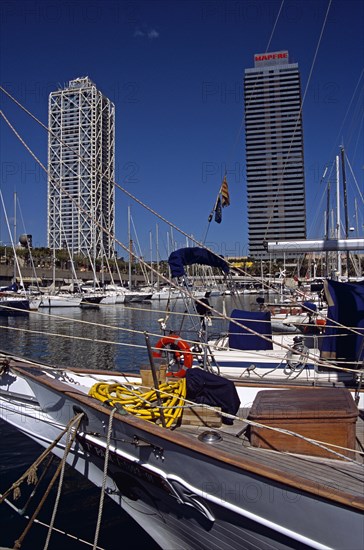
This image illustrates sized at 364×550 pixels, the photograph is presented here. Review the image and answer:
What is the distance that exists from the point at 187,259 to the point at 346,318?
11.0 feet

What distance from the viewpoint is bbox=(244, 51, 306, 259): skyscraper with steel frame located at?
4506cm

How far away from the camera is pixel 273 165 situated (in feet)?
152

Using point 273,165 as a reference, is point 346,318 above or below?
below

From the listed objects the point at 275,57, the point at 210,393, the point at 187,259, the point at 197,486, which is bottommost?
the point at 197,486

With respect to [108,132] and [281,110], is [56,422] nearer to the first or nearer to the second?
[281,110]

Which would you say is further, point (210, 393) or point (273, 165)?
point (273, 165)

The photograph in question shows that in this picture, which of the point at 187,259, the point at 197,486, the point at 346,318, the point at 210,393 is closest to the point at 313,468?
the point at 197,486

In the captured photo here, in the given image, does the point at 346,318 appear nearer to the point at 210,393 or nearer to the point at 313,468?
the point at 210,393

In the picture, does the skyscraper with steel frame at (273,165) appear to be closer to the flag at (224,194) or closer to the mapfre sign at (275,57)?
the flag at (224,194)

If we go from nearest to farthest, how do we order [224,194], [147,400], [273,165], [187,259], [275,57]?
[147,400] < [187,259] < [224,194] < [273,165] < [275,57]

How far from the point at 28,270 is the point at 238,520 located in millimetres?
84432

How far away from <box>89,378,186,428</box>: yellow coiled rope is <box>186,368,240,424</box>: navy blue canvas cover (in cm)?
16

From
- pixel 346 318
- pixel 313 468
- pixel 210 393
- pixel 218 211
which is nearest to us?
pixel 313 468

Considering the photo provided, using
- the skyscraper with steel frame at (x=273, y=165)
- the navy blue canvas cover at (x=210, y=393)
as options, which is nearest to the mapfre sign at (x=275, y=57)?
the skyscraper with steel frame at (x=273, y=165)
